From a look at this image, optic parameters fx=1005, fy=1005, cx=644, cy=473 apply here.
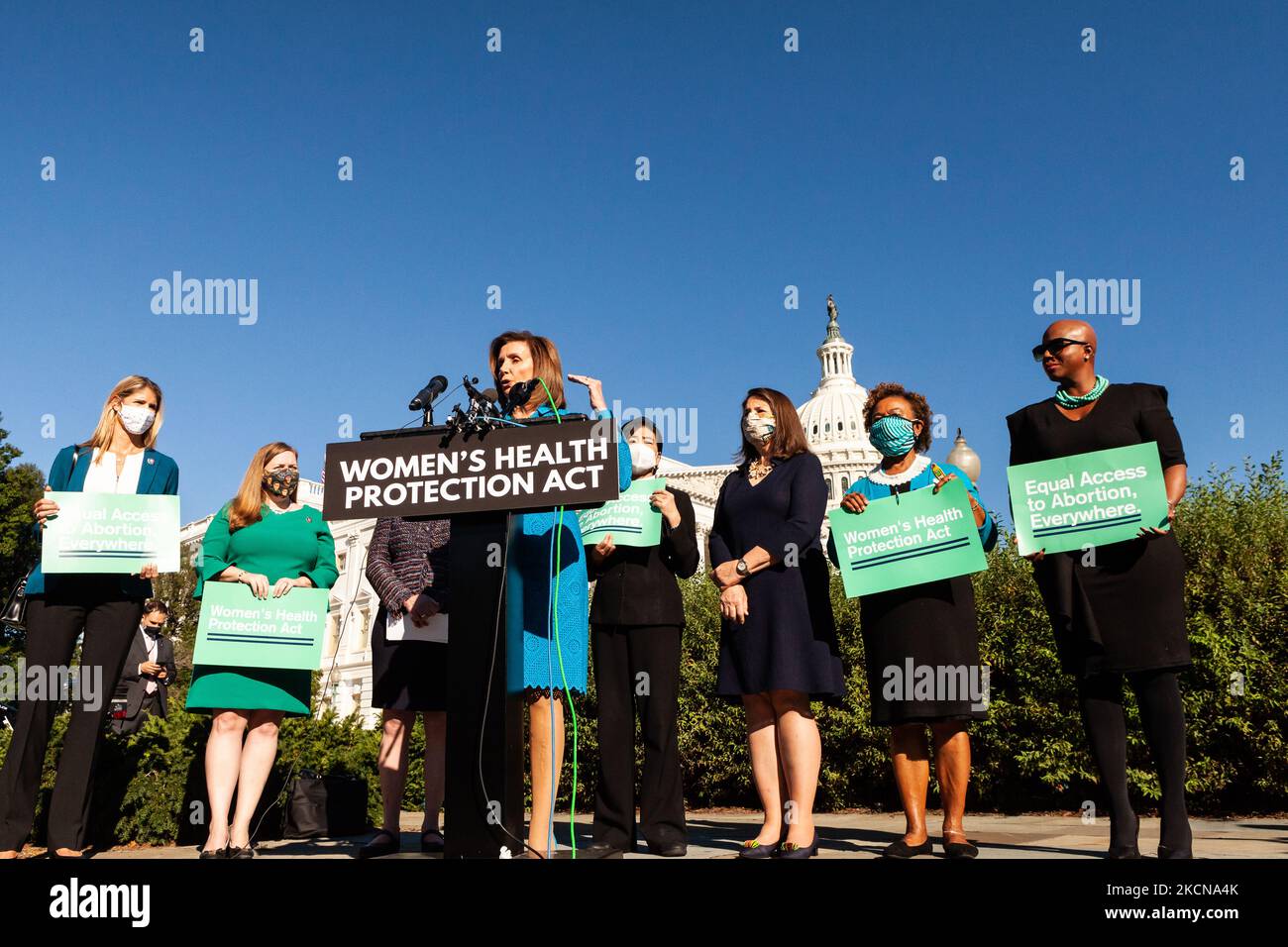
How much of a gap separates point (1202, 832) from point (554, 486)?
5190 mm

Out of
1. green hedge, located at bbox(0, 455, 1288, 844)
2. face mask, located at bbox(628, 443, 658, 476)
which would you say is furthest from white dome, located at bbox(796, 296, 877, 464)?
face mask, located at bbox(628, 443, 658, 476)

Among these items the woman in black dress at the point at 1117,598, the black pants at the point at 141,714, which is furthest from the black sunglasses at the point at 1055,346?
the black pants at the point at 141,714

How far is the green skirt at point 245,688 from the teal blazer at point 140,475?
59cm

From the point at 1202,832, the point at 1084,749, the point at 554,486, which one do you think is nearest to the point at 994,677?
the point at 1084,749

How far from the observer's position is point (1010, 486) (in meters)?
4.91

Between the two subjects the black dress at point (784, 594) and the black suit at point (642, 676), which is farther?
the black suit at point (642, 676)

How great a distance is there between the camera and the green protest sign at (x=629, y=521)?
5641mm

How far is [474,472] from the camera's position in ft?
13.0

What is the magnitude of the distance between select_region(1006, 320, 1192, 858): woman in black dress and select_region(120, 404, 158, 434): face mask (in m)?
4.84

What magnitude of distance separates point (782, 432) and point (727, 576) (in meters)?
0.86

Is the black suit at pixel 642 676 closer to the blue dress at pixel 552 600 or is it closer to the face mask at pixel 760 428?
the blue dress at pixel 552 600
